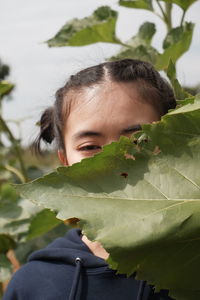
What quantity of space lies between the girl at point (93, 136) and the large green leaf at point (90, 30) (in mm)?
383

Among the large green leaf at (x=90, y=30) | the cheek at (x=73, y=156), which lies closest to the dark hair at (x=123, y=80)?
the cheek at (x=73, y=156)

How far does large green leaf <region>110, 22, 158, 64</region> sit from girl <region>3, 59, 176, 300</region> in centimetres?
31

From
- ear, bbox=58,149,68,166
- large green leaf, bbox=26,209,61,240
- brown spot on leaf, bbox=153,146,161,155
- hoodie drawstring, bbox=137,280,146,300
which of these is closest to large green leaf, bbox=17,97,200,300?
brown spot on leaf, bbox=153,146,161,155

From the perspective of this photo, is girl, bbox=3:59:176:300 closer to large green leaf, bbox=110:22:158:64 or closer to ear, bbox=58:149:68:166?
ear, bbox=58:149:68:166

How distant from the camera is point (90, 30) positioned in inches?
59.3

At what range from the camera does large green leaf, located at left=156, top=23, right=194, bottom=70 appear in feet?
4.33

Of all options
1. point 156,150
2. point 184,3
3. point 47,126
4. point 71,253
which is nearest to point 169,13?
point 184,3

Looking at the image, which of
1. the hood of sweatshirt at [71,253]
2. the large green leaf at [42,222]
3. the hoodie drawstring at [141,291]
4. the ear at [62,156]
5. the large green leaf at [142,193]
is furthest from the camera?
the large green leaf at [42,222]

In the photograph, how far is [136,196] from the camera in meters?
0.54

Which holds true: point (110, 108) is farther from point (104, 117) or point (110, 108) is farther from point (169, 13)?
point (169, 13)

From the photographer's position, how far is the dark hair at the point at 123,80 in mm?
1016

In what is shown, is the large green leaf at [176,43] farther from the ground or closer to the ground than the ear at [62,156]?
farther from the ground

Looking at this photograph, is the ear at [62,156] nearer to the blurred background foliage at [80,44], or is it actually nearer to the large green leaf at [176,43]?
the blurred background foliage at [80,44]

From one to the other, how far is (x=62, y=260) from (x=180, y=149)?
0.55m
